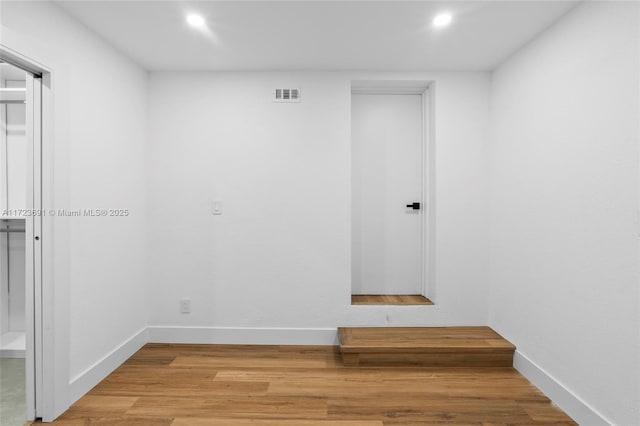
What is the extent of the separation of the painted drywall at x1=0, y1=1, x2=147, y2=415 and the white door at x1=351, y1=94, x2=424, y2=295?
1970mm

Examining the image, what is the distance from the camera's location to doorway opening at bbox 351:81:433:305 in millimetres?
3418

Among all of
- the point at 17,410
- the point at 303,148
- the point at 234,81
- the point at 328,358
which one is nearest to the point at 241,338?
the point at 328,358

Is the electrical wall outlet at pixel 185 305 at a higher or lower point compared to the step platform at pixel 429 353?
higher

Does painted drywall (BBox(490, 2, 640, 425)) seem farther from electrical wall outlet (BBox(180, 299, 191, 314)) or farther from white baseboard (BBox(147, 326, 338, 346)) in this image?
electrical wall outlet (BBox(180, 299, 191, 314))

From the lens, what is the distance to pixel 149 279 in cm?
315

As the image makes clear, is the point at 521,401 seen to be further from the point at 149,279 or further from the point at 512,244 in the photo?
the point at 149,279

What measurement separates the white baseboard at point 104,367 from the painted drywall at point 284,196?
1.69 ft

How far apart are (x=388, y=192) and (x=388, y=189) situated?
0.03m

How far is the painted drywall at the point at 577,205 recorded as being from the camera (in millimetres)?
1739

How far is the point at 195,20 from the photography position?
7.36 ft

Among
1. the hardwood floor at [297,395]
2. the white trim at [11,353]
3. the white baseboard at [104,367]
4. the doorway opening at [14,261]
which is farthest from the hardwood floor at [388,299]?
the white trim at [11,353]

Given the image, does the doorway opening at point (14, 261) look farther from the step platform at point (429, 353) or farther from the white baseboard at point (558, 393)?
the white baseboard at point (558, 393)

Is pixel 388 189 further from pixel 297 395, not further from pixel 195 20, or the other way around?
pixel 195 20

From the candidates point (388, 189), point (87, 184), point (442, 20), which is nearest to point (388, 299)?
point (388, 189)
